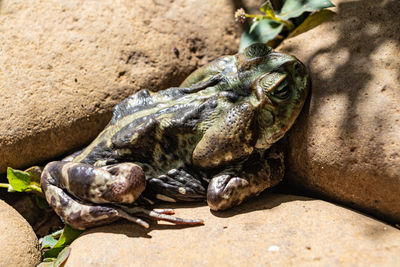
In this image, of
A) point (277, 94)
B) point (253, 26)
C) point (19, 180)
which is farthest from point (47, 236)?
point (253, 26)

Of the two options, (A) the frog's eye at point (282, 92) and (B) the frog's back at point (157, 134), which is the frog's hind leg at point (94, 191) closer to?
(B) the frog's back at point (157, 134)

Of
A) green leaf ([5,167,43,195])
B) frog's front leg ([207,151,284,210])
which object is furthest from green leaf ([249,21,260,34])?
green leaf ([5,167,43,195])

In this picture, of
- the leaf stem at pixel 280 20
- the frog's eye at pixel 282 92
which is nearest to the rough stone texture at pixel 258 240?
the frog's eye at pixel 282 92

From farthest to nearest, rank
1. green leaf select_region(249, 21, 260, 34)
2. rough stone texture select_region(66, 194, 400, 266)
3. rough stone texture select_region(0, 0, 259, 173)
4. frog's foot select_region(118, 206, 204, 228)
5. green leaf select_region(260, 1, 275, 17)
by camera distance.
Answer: green leaf select_region(249, 21, 260, 34), green leaf select_region(260, 1, 275, 17), rough stone texture select_region(0, 0, 259, 173), frog's foot select_region(118, 206, 204, 228), rough stone texture select_region(66, 194, 400, 266)

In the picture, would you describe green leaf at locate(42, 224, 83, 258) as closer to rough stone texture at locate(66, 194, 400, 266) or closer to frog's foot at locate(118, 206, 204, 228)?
rough stone texture at locate(66, 194, 400, 266)

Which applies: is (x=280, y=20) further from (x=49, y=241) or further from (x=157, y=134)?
(x=49, y=241)

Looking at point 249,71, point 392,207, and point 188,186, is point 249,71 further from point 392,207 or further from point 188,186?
point 392,207
